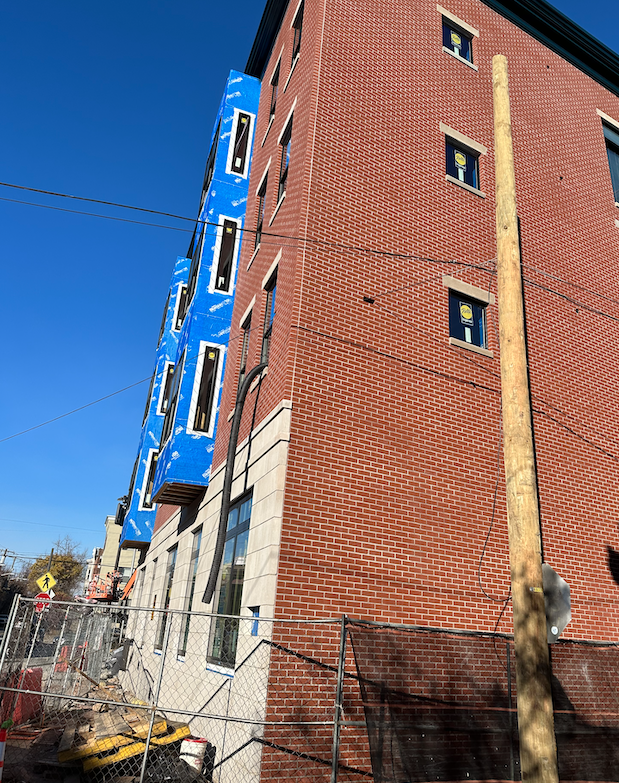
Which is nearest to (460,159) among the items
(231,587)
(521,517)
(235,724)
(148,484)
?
(521,517)

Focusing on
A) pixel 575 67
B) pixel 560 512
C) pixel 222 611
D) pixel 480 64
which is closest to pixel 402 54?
pixel 480 64

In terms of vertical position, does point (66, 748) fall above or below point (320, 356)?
below

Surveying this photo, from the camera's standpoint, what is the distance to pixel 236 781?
738 cm

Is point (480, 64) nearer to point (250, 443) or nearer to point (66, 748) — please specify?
point (250, 443)

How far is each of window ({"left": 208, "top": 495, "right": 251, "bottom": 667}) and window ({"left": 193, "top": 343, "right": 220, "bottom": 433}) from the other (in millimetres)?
3824

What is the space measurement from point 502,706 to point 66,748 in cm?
610

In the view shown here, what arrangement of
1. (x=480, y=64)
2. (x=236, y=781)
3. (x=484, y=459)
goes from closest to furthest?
(x=236, y=781), (x=484, y=459), (x=480, y=64)

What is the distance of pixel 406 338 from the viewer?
10.1m

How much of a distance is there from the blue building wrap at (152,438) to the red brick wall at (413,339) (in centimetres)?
1165

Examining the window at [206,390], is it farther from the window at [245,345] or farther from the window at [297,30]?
the window at [297,30]

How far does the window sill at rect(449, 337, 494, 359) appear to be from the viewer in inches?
419

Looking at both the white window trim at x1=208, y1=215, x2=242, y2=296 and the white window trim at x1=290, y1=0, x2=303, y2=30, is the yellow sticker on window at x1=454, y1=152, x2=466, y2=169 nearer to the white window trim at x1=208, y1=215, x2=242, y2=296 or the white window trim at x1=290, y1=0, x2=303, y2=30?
the white window trim at x1=290, y1=0, x2=303, y2=30

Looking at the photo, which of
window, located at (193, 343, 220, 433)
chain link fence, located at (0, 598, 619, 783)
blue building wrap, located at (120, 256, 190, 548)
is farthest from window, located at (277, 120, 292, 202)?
blue building wrap, located at (120, 256, 190, 548)

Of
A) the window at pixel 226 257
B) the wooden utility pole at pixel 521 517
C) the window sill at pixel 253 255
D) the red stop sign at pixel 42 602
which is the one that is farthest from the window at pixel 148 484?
the wooden utility pole at pixel 521 517
